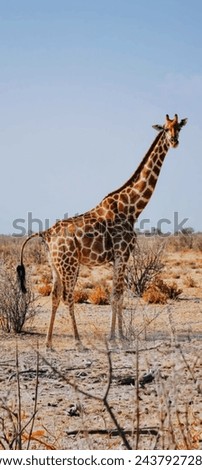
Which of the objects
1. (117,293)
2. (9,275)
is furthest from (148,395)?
(9,275)

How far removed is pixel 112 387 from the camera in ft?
22.3

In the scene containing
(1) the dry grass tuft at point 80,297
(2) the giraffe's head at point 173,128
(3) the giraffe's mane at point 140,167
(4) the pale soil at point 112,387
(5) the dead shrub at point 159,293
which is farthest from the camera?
(1) the dry grass tuft at point 80,297

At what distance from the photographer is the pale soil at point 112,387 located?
3.22 m

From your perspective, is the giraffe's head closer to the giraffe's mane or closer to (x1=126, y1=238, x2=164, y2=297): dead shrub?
the giraffe's mane

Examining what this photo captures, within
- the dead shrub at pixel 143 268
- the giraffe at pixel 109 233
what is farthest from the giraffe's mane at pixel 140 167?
the dead shrub at pixel 143 268

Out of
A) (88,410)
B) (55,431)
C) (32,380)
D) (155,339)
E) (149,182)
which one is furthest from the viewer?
(149,182)

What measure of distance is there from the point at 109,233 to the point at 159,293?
15.5 ft

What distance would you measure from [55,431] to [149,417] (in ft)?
2.29

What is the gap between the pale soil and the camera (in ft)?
10.6

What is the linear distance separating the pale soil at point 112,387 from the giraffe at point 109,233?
707 millimetres

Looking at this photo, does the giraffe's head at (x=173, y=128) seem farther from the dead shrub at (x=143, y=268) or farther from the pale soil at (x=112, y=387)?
the dead shrub at (x=143, y=268)

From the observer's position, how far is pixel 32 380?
7.14 metres

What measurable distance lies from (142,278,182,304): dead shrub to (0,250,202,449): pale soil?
2.19 meters

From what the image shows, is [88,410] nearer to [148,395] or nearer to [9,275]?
[148,395]
